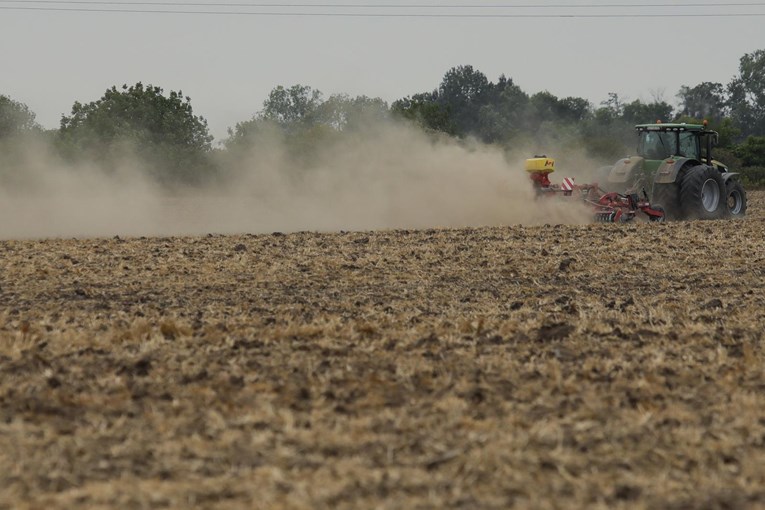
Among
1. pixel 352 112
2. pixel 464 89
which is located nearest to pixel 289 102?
pixel 464 89

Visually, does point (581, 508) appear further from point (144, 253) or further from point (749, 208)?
point (749, 208)

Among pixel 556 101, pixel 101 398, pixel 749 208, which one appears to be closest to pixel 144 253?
pixel 101 398

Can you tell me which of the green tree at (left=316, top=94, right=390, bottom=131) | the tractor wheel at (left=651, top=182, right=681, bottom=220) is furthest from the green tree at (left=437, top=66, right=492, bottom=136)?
the tractor wheel at (left=651, top=182, right=681, bottom=220)

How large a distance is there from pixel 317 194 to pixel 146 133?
25831 mm

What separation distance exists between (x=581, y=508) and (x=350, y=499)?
3.91 ft

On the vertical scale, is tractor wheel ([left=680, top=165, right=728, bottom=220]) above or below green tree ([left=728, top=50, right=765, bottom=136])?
below

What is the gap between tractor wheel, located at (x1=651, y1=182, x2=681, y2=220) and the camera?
2264 cm

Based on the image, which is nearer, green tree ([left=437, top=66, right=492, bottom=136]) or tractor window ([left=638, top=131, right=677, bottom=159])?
tractor window ([left=638, top=131, right=677, bottom=159])

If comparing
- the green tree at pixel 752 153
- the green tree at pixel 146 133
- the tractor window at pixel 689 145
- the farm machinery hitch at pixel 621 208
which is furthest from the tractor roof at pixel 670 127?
the green tree at pixel 752 153

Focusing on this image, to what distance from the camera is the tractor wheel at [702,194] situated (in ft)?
74.0

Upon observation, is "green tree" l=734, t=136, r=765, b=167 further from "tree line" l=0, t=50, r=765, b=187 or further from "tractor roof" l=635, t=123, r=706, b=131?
"tractor roof" l=635, t=123, r=706, b=131

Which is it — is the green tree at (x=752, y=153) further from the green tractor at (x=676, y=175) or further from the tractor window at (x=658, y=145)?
the tractor window at (x=658, y=145)

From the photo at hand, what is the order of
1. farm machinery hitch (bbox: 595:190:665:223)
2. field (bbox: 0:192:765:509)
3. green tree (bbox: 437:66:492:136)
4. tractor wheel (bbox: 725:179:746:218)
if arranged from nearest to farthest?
1. field (bbox: 0:192:765:509)
2. farm machinery hitch (bbox: 595:190:665:223)
3. tractor wheel (bbox: 725:179:746:218)
4. green tree (bbox: 437:66:492:136)

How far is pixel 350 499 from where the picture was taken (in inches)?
216
